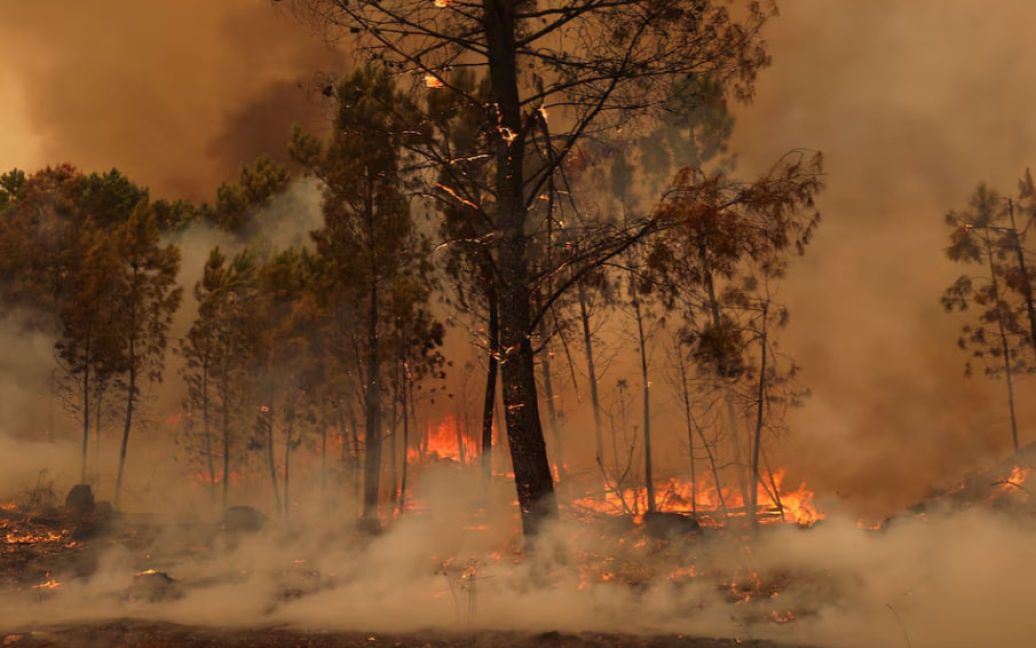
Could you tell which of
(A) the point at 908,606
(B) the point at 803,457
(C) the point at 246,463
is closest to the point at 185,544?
(A) the point at 908,606

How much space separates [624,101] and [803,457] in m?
21.2

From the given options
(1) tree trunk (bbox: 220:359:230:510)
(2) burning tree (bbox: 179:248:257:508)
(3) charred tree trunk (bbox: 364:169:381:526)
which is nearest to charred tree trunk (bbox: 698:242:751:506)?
(3) charred tree trunk (bbox: 364:169:381:526)

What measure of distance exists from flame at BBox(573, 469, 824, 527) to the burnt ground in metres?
8.61

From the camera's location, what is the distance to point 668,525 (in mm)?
11570

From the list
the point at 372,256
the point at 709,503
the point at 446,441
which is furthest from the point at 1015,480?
the point at 446,441

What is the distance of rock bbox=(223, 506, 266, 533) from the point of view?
1593cm

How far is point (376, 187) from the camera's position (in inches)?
742

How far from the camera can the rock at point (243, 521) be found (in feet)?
52.3

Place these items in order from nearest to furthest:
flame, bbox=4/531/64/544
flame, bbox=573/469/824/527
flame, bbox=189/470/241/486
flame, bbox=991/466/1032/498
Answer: flame, bbox=991/466/1032/498 < flame, bbox=4/531/64/544 < flame, bbox=573/469/824/527 < flame, bbox=189/470/241/486

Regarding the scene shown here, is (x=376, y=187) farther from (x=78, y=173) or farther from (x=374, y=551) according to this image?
(x=78, y=173)

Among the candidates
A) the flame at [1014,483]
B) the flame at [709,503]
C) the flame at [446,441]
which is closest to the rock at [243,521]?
the flame at [709,503]

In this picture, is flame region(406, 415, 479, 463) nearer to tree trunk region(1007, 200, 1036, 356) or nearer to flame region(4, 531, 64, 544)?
flame region(4, 531, 64, 544)

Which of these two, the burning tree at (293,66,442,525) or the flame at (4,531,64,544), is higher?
the burning tree at (293,66,442,525)

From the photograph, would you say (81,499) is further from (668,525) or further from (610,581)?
(610,581)
